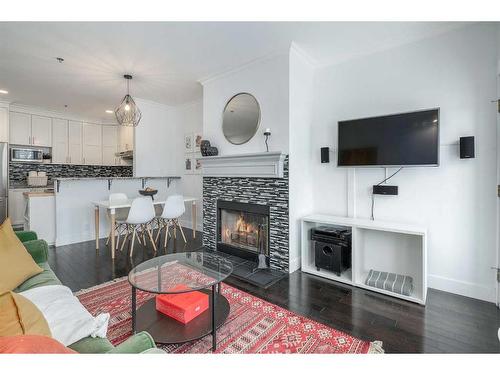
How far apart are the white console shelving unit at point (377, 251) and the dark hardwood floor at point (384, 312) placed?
0.38ft

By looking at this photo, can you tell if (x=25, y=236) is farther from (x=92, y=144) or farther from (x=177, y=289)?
(x=92, y=144)

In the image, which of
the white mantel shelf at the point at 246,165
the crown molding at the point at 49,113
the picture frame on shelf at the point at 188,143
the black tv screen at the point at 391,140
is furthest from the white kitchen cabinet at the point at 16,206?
the black tv screen at the point at 391,140

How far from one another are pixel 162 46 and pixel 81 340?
281 centimetres

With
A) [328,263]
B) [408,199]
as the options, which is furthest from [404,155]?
[328,263]

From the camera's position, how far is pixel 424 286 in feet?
7.13

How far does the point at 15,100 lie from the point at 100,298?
4.78 metres

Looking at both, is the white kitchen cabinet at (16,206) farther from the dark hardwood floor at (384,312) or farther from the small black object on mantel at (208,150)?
the small black object on mantel at (208,150)

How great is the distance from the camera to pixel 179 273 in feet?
6.50

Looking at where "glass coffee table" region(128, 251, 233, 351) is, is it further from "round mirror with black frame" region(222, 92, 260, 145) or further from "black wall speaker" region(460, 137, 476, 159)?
"black wall speaker" region(460, 137, 476, 159)

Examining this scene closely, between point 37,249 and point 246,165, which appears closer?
point 37,249

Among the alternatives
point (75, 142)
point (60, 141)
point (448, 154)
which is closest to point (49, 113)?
point (60, 141)

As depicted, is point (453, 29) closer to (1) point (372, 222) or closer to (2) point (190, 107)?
(1) point (372, 222)

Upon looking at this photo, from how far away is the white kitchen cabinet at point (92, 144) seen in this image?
6.17 metres

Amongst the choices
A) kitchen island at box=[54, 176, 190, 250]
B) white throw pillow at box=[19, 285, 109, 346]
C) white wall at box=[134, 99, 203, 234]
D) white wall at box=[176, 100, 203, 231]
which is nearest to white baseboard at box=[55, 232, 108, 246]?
kitchen island at box=[54, 176, 190, 250]
